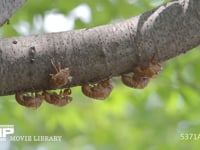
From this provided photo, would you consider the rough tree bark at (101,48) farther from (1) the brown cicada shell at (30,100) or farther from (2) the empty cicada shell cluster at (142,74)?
(1) the brown cicada shell at (30,100)

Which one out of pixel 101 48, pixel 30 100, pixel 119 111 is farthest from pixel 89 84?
pixel 119 111

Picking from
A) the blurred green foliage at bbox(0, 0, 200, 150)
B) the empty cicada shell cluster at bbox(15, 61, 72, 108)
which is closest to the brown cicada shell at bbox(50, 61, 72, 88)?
the empty cicada shell cluster at bbox(15, 61, 72, 108)

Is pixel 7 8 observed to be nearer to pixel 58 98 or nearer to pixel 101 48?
pixel 101 48

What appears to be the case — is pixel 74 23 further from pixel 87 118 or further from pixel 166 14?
pixel 166 14

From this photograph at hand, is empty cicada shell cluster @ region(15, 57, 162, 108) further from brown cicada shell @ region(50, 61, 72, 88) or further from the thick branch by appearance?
the thick branch

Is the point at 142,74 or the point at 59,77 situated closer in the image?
the point at 59,77

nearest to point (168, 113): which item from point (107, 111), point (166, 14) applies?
point (107, 111)
